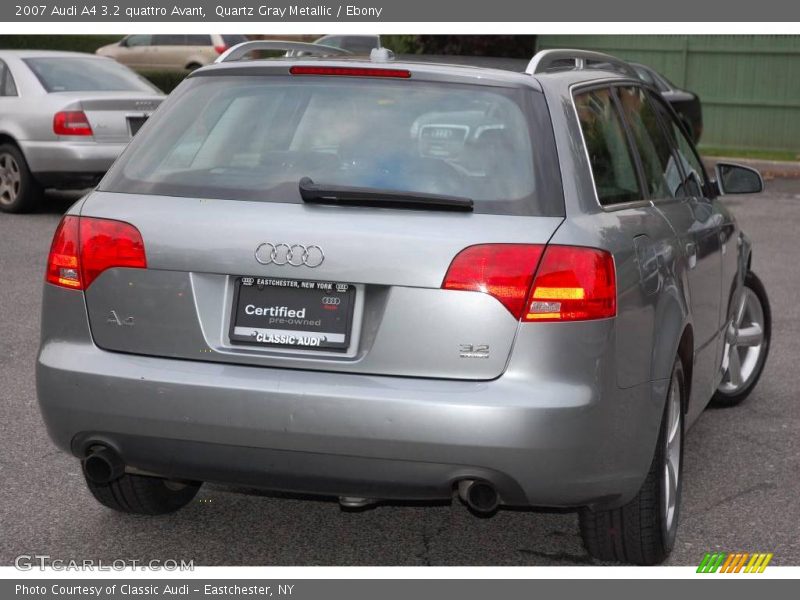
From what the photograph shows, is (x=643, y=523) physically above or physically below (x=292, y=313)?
below

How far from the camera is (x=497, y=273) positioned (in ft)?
12.6

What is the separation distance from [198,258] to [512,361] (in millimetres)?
997

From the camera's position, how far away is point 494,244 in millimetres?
3867

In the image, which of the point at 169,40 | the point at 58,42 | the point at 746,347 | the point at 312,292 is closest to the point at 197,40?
the point at 169,40

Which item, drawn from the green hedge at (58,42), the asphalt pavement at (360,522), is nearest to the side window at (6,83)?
the asphalt pavement at (360,522)

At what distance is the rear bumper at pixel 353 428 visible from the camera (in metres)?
3.79

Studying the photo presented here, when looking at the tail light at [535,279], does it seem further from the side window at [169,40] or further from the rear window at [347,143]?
the side window at [169,40]

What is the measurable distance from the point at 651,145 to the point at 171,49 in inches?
1109

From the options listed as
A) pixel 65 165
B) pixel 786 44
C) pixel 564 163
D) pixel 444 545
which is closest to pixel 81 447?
pixel 444 545

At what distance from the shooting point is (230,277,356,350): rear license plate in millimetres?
3906

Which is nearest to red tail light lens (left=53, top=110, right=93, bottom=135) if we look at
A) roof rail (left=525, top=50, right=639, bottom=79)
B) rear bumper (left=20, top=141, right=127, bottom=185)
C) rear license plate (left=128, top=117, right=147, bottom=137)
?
rear bumper (left=20, top=141, right=127, bottom=185)

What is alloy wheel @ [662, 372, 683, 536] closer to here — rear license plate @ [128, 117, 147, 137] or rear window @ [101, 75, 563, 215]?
rear window @ [101, 75, 563, 215]

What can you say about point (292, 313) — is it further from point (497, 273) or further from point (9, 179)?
point (9, 179)

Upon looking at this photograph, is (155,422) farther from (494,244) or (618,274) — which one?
(618,274)
